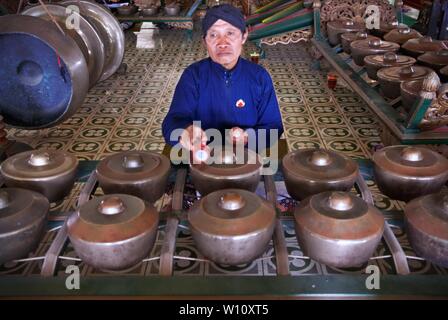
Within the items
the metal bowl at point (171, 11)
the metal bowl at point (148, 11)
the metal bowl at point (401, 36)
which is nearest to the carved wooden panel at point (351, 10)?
the metal bowl at point (401, 36)

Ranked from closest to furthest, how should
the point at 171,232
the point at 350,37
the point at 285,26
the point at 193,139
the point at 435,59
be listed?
1. the point at 171,232
2. the point at 193,139
3. the point at 435,59
4. the point at 350,37
5. the point at 285,26

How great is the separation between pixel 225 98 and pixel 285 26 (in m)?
2.81

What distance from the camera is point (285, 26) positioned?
3953mm

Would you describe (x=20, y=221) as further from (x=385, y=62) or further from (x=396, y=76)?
(x=385, y=62)

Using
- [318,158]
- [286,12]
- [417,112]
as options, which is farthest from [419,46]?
[286,12]

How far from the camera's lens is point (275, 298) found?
30.2 inches

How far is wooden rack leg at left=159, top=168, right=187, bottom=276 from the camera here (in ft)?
2.71

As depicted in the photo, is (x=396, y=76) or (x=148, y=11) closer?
(x=396, y=76)

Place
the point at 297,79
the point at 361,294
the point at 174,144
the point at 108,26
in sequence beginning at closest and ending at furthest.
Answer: the point at 361,294 → the point at 174,144 → the point at 108,26 → the point at 297,79

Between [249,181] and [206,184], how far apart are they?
0.11m
